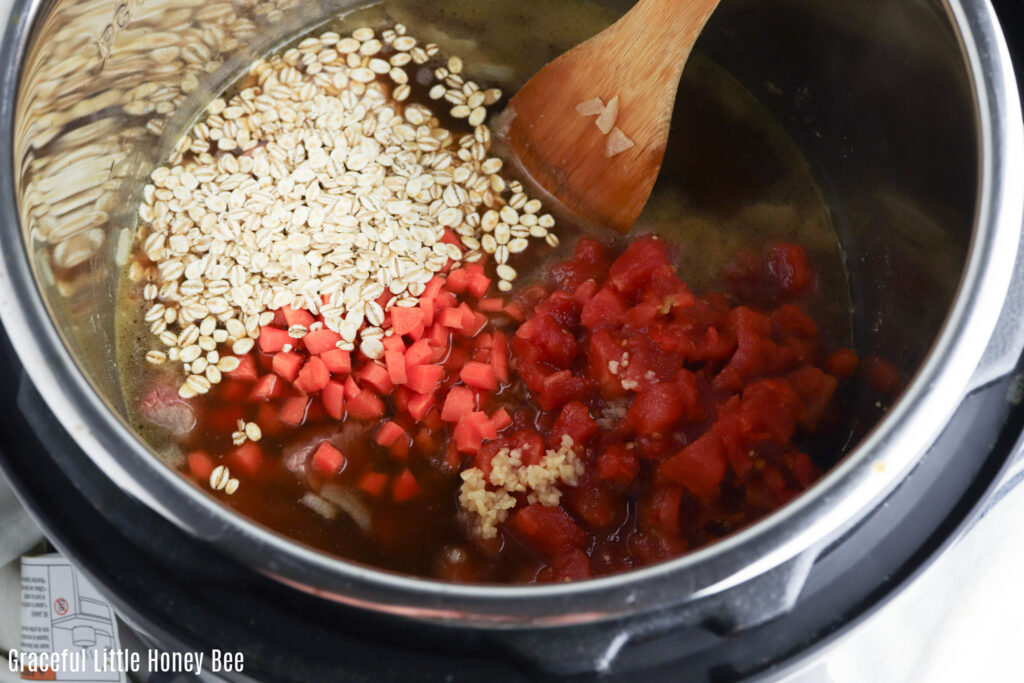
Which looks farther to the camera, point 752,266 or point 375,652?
point 752,266

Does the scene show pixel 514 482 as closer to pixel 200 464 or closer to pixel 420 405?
pixel 420 405

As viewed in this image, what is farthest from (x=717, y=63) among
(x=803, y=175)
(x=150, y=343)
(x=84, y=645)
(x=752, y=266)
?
(x=84, y=645)

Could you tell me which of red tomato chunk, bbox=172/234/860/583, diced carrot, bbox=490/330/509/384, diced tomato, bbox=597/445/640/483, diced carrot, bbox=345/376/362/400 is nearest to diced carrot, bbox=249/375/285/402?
red tomato chunk, bbox=172/234/860/583

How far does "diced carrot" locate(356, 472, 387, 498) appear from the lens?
122 centimetres

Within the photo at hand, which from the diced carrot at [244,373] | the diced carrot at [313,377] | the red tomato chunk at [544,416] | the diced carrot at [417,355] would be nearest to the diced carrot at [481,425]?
the red tomato chunk at [544,416]

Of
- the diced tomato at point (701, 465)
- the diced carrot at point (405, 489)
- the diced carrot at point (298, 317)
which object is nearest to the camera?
the diced tomato at point (701, 465)

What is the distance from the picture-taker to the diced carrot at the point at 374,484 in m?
1.22

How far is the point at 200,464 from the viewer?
4.07 ft

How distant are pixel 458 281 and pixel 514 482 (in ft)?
1.17

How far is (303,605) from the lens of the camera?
773 mm

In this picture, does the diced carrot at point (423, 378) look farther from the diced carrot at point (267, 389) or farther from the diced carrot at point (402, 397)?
the diced carrot at point (267, 389)

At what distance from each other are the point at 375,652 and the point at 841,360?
2.84ft

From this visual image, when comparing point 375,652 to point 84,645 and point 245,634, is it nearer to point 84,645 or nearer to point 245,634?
point 245,634

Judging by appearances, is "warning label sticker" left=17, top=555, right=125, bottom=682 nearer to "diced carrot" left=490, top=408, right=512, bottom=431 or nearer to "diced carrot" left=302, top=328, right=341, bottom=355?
"diced carrot" left=302, top=328, right=341, bottom=355
